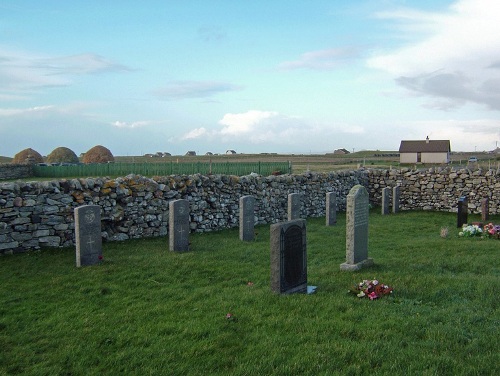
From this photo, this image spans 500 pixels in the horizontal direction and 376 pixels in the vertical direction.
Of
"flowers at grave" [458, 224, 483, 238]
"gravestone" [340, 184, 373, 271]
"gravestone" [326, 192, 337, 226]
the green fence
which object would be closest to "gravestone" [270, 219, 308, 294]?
"gravestone" [340, 184, 373, 271]

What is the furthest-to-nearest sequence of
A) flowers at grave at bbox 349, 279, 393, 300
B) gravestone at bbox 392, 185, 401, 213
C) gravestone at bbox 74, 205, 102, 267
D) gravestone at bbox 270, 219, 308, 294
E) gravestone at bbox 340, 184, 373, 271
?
gravestone at bbox 392, 185, 401, 213
gravestone at bbox 74, 205, 102, 267
gravestone at bbox 340, 184, 373, 271
gravestone at bbox 270, 219, 308, 294
flowers at grave at bbox 349, 279, 393, 300

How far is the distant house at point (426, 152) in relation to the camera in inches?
2660

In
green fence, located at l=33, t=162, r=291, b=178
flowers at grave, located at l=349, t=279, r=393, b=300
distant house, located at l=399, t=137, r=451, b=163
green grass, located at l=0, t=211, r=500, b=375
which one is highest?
distant house, located at l=399, t=137, r=451, b=163

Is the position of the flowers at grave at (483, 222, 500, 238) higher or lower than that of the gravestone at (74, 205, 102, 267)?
lower

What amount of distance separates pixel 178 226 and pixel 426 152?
64.1 metres

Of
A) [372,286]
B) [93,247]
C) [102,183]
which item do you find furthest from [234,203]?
[372,286]

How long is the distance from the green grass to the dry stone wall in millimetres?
723

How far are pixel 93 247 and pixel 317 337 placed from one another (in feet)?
20.4

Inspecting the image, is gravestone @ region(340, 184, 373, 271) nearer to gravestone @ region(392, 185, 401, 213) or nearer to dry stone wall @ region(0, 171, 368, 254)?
dry stone wall @ region(0, 171, 368, 254)

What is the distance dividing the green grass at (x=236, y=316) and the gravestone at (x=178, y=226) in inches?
20.0

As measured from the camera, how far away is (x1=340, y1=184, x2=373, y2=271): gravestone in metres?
9.40

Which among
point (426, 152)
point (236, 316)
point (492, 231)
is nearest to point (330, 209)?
point (492, 231)

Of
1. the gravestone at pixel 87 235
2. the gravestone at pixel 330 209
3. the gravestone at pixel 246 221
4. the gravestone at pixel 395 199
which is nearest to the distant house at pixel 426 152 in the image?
the gravestone at pixel 395 199

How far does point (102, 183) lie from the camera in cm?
1242
